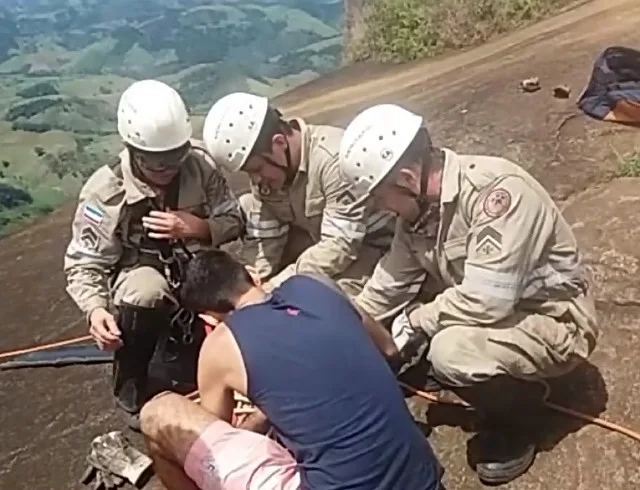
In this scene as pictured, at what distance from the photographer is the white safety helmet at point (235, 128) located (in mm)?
5121

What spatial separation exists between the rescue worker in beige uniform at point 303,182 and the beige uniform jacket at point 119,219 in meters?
0.22

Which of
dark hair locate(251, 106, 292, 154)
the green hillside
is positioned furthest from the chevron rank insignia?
the green hillside

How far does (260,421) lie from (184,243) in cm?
138

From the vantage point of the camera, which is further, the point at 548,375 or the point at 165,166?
the point at 165,166

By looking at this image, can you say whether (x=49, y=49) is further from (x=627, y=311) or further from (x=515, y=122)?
(x=627, y=311)

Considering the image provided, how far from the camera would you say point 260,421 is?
4367 millimetres

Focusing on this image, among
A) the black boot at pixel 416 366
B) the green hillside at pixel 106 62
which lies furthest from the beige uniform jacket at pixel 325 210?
the green hillside at pixel 106 62

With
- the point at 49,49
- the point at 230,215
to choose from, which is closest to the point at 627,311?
the point at 230,215

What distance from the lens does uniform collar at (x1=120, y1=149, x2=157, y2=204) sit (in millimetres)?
5297

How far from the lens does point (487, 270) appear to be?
167 inches

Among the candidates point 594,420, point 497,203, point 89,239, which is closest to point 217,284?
point 497,203

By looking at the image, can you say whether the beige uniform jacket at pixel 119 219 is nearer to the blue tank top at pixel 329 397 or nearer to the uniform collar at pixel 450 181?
the uniform collar at pixel 450 181

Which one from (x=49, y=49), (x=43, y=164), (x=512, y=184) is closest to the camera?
(x=512, y=184)

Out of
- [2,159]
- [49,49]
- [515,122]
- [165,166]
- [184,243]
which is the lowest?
[49,49]
